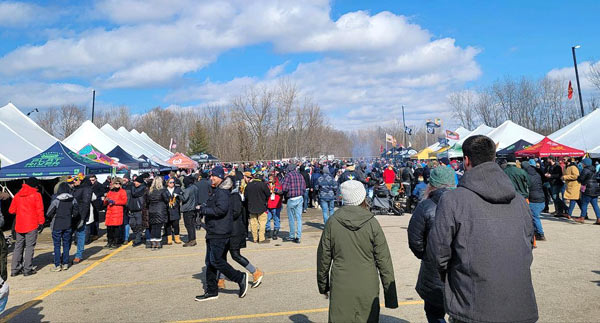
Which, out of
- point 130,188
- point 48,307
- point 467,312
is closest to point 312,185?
point 130,188

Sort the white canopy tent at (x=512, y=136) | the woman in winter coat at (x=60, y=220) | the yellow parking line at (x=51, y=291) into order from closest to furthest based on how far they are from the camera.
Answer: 1. the yellow parking line at (x=51, y=291)
2. the woman in winter coat at (x=60, y=220)
3. the white canopy tent at (x=512, y=136)

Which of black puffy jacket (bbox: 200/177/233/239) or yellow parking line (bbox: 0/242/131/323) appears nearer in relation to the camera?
yellow parking line (bbox: 0/242/131/323)

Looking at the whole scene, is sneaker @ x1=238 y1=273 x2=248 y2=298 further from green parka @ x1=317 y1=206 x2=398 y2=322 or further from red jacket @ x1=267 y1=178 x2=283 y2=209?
red jacket @ x1=267 y1=178 x2=283 y2=209

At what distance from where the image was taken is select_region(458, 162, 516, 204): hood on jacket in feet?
8.09

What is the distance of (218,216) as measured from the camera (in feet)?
20.2

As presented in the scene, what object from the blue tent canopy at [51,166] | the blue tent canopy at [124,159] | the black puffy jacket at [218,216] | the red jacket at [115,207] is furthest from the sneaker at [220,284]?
the blue tent canopy at [124,159]

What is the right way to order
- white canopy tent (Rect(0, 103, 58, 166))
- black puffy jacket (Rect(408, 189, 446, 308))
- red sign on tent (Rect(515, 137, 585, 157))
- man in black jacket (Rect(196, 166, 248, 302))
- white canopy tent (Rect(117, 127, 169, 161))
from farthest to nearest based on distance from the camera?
1. white canopy tent (Rect(117, 127, 169, 161))
2. red sign on tent (Rect(515, 137, 585, 157))
3. white canopy tent (Rect(0, 103, 58, 166))
4. man in black jacket (Rect(196, 166, 248, 302))
5. black puffy jacket (Rect(408, 189, 446, 308))

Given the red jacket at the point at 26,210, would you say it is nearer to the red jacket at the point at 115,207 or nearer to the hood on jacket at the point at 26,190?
the hood on jacket at the point at 26,190

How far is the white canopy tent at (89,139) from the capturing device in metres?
Answer: 24.7

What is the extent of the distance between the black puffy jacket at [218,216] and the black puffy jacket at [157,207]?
4.64 m

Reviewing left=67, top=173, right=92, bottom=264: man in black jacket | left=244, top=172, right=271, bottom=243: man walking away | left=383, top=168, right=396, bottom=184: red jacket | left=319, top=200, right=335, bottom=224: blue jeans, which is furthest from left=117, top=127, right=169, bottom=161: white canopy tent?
left=244, top=172, right=271, bottom=243: man walking away

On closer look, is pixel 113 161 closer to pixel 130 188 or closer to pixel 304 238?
pixel 130 188

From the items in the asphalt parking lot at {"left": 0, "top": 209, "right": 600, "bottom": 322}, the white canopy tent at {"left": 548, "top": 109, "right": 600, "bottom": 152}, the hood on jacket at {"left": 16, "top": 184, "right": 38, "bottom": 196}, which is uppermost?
the white canopy tent at {"left": 548, "top": 109, "right": 600, "bottom": 152}

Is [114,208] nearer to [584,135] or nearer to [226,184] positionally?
[226,184]
